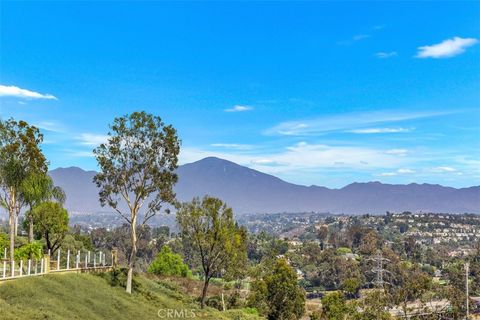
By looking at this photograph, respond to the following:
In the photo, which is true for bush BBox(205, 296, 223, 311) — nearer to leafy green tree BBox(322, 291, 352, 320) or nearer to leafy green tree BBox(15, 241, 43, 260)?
leafy green tree BBox(322, 291, 352, 320)

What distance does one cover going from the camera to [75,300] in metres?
28.9

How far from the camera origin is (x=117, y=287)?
37875 mm

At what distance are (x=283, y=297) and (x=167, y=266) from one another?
85.5 ft

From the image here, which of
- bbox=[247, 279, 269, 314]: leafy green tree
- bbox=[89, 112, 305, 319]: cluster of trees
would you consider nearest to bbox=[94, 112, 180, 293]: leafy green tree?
bbox=[89, 112, 305, 319]: cluster of trees

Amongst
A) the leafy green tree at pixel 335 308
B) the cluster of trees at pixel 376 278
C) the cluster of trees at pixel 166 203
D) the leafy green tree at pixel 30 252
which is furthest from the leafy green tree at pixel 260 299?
the leafy green tree at pixel 30 252

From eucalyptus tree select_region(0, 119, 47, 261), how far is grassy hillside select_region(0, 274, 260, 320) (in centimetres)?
849

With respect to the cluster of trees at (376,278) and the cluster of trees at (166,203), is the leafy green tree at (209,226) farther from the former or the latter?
the cluster of trees at (376,278)

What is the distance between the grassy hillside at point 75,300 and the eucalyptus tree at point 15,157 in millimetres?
8490

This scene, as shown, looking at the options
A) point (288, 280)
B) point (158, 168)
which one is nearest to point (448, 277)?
point (288, 280)

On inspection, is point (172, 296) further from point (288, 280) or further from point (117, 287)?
point (288, 280)

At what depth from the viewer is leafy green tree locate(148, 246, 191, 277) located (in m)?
76.2

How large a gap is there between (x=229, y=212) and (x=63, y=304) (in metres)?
19.7

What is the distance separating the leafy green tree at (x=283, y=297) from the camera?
182 feet

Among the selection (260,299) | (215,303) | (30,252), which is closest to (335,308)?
(260,299)
